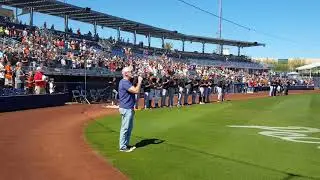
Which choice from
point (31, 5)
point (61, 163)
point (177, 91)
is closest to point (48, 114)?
point (177, 91)

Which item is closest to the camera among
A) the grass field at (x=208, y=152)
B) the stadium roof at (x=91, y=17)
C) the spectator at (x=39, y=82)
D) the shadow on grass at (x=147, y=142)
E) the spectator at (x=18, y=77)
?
the grass field at (x=208, y=152)

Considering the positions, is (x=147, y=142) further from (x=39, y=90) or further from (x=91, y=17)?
(x=91, y=17)

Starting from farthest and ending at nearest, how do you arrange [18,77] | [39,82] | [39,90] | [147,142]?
[39,90]
[39,82]
[18,77]
[147,142]

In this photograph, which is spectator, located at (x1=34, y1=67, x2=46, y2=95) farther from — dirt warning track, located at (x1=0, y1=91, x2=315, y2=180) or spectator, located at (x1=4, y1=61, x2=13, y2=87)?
dirt warning track, located at (x1=0, y1=91, x2=315, y2=180)

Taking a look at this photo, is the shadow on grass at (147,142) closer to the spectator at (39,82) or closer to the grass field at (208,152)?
the grass field at (208,152)

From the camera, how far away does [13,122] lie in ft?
58.1

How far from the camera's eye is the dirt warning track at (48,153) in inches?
352

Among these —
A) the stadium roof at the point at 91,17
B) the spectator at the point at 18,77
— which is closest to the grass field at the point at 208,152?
→ the spectator at the point at 18,77

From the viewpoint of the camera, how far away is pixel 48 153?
11180 millimetres

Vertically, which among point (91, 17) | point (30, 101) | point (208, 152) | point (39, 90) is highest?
point (91, 17)

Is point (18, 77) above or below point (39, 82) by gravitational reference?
above

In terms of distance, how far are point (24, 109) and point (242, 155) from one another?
15344 millimetres

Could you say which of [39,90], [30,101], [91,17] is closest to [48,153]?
[30,101]

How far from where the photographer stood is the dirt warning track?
29.4 feet
